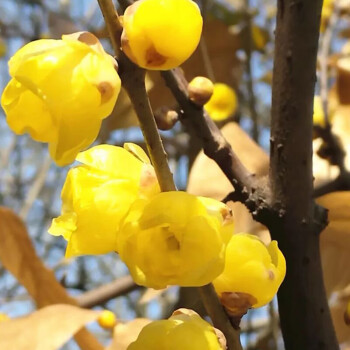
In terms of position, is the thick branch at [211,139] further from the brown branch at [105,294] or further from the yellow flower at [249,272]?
the brown branch at [105,294]

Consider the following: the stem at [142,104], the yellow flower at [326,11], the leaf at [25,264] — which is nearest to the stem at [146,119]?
the stem at [142,104]

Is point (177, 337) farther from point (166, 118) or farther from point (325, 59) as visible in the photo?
point (325, 59)

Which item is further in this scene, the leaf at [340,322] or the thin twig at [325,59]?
the thin twig at [325,59]

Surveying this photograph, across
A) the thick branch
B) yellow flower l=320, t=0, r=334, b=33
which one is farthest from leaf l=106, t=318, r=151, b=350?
yellow flower l=320, t=0, r=334, b=33

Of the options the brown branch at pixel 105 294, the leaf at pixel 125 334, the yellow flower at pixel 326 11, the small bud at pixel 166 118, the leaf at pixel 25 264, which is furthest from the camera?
the yellow flower at pixel 326 11

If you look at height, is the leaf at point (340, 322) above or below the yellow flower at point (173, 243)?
below

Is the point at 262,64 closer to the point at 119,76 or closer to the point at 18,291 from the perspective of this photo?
the point at 18,291

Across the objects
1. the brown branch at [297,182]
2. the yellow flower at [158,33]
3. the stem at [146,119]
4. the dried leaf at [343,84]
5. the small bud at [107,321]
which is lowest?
the small bud at [107,321]
